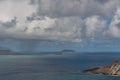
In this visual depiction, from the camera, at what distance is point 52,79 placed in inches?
6388

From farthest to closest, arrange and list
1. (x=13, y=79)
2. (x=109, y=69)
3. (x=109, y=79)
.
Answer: (x=109, y=69) < (x=13, y=79) < (x=109, y=79)

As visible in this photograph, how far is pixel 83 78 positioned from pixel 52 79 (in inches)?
740

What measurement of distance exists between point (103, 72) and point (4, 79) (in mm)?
66822

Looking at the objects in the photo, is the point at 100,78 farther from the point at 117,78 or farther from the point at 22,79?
the point at 22,79

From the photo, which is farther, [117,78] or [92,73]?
[92,73]

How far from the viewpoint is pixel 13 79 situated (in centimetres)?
16600

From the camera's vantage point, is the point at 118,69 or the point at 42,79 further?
the point at 118,69

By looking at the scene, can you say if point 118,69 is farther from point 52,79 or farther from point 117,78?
point 52,79

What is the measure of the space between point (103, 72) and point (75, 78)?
30.6 m

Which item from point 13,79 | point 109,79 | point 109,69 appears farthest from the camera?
point 109,69

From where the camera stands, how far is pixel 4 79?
167500 millimetres

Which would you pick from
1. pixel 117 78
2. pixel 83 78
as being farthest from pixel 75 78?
pixel 117 78

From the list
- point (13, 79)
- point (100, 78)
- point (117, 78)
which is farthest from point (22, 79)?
point (117, 78)

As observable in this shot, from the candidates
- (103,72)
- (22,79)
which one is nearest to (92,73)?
(103,72)
